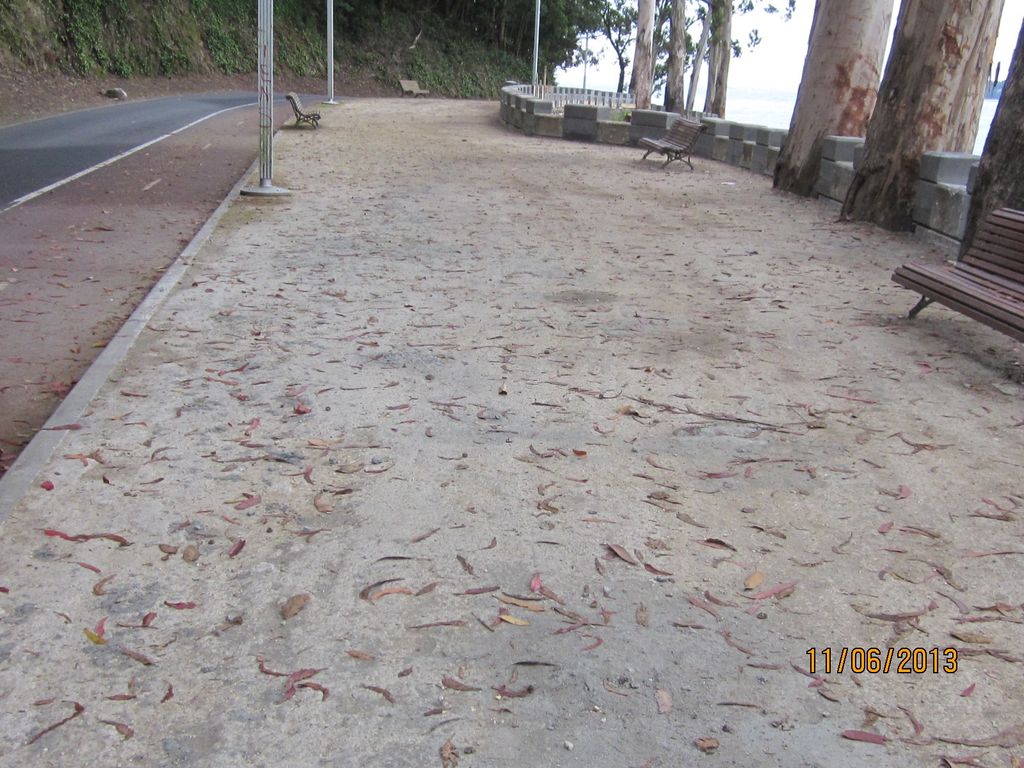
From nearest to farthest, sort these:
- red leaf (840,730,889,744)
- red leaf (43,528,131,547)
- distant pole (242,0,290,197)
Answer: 1. red leaf (840,730,889,744)
2. red leaf (43,528,131,547)
3. distant pole (242,0,290,197)

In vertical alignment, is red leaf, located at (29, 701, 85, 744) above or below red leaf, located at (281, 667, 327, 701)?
below

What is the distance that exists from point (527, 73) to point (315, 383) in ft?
209

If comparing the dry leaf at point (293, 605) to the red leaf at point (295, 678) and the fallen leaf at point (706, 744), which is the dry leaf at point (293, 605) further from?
the fallen leaf at point (706, 744)

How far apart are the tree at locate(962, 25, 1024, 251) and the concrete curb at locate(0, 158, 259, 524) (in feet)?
24.2

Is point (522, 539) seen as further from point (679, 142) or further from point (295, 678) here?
point (679, 142)

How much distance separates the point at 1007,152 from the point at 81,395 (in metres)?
8.01

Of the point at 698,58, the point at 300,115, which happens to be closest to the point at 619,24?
the point at 698,58

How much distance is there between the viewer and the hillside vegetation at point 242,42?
3475 cm

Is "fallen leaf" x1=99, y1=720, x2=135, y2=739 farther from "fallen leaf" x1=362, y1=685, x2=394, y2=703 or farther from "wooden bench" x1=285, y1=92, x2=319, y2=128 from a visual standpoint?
"wooden bench" x1=285, y1=92, x2=319, y2=128

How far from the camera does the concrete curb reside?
4.76m

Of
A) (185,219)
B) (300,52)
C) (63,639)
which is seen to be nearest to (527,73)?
(300,52)

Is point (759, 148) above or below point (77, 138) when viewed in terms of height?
above

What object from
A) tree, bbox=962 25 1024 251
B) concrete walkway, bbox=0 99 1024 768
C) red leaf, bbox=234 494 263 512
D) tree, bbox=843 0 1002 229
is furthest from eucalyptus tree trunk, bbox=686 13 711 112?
red leaf, bbox=234 494 263 512

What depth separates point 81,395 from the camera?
594 centimetres
